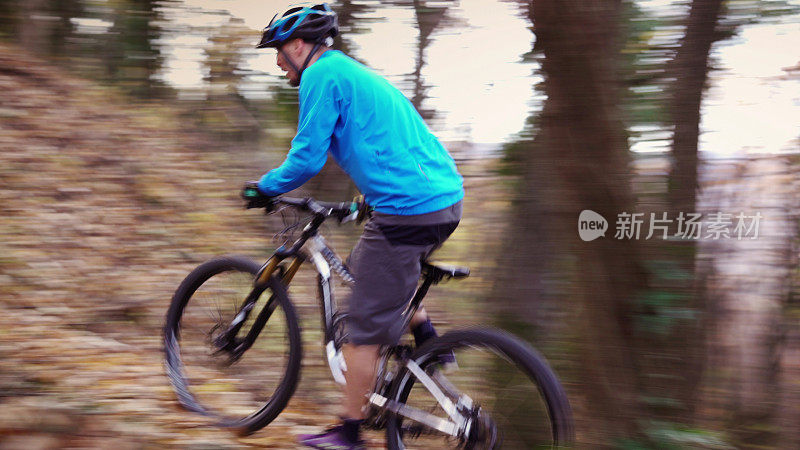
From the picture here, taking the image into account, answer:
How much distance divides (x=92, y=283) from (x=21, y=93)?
4.01m

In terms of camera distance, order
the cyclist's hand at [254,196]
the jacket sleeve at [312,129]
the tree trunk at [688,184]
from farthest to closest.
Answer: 1. the cyclist's hand at [254,196]
2. the tree trunk at [688,184]
3. the jacket sleeve at [312,129]

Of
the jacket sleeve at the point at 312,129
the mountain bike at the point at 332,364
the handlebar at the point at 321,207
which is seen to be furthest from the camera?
the handlebar at the point at 321,207

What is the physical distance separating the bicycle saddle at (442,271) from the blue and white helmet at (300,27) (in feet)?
3.85

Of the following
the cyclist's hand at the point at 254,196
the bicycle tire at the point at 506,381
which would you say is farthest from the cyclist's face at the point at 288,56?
the bicycle tire at the point at 506,381

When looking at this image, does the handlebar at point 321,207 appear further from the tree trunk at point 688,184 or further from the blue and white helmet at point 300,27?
the tree trunk at point 688,184

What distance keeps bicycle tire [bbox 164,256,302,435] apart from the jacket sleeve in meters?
0.80

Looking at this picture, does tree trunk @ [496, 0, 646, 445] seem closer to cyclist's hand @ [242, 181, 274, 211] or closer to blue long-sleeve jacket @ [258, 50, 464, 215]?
blue long-sleeve jacket @ [258, 50, 464, 215]

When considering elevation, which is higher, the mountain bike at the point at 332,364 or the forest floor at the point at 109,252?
the mountain bike at the point at 332,364

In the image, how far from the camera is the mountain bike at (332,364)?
3.06 meters

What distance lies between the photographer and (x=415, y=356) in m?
3.30

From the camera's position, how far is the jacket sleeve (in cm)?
317

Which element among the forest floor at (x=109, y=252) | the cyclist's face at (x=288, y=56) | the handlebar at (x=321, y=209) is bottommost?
the forest floor at (x=109, y=252)

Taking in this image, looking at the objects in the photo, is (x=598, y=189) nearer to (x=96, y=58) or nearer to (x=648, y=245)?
(x=648, y=245)

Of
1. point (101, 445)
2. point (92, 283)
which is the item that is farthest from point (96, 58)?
point (101, 445)
